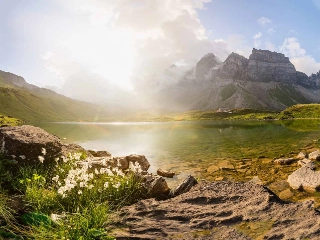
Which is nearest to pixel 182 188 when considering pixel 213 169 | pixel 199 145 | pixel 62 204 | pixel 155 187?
pixel 155 187

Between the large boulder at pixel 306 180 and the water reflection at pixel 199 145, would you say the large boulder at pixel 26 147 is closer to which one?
the water reflection at pixel 199 145

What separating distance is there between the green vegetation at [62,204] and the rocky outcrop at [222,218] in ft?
3.14

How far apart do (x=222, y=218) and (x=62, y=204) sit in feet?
20.9

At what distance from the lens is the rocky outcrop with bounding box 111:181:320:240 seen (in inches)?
→ 312

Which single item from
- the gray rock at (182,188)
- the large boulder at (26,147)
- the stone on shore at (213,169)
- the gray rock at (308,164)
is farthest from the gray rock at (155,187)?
the gray rock at (308,164)

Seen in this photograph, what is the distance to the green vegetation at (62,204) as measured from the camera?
7.48 meters

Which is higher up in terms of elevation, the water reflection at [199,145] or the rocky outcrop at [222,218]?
the rocky outcrop at [222,218]

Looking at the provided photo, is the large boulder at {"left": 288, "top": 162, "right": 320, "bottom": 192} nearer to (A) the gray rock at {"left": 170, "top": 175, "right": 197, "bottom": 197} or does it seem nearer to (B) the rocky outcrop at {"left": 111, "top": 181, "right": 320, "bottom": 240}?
(B) the rocky outcrop at {"left": 111, "top": 181, "right": 320, "bottom": 240}

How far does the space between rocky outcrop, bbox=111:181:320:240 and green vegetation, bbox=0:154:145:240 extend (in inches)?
37.7

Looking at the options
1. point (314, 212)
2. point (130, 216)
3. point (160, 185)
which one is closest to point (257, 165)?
point (160, 185)

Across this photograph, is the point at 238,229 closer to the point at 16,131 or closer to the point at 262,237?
the point at 262,237

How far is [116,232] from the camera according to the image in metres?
8.14

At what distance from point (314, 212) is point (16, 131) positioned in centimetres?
1744

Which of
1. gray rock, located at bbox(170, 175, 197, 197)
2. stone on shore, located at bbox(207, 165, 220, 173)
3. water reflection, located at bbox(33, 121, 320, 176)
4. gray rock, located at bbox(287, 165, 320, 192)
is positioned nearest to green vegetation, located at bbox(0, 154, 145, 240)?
gray rock, located at bbox(170, 175, 197, 197)
